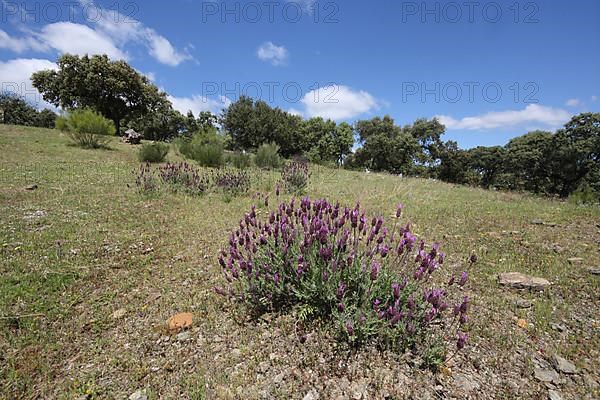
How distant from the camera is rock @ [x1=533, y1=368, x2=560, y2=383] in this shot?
1.98m

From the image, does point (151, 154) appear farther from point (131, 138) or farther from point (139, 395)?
point (139, 395)

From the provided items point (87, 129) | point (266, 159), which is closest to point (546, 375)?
point (266, 159)

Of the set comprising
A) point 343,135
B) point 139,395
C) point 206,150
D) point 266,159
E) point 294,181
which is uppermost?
point 343,135

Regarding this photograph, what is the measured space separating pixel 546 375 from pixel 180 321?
9.45ft

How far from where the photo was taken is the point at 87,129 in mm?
13461

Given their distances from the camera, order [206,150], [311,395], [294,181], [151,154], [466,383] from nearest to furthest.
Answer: [311,395]
[466,383]
[294,181]
[151,154]
[206,150]

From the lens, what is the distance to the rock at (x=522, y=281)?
10.3 ft

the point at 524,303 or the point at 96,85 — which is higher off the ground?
the point at 96,85

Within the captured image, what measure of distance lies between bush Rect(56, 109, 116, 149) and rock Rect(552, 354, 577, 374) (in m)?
17.1

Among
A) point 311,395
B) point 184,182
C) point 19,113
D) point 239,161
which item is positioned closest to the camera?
point 311,395

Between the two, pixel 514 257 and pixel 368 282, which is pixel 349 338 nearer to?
pixel 368 282

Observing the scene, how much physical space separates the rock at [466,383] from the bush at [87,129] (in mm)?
16684

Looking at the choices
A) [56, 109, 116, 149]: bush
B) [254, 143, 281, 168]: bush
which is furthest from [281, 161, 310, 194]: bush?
[56, 109, 116, 149]: bush

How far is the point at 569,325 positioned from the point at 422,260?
1.69 meters
